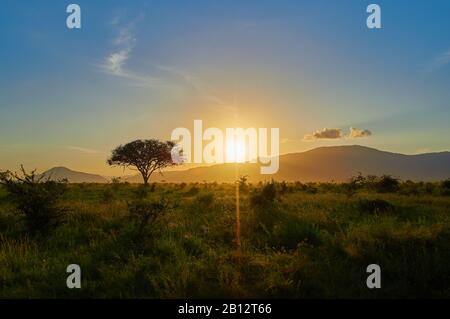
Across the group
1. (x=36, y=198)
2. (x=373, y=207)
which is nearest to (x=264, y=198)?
(x=373, y=207)

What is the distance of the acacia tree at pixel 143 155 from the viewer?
6688cm

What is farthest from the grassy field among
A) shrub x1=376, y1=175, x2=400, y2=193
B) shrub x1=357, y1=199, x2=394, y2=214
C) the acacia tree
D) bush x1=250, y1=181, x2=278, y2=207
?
the acacia tree

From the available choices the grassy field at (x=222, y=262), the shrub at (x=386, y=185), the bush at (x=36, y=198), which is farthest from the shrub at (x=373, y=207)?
the shrub at (x=386, y=185)

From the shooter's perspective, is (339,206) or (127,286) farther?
(339,206)

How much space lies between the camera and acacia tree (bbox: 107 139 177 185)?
6688 centimetres

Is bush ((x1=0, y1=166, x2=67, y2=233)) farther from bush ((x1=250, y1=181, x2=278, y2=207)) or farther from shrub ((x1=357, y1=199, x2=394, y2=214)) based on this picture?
shrub ((x1=357, y1=199, x2=394, y2=214))

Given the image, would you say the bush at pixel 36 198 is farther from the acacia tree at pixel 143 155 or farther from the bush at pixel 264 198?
the acacia tree at pixel 143 155

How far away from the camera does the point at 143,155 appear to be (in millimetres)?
67125

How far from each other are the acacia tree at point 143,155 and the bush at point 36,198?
176 ft

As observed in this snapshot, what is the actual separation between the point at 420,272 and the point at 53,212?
9.29 m

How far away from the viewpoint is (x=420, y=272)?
6.95 metres

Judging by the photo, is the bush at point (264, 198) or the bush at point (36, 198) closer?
the bush at point (36, 198)
